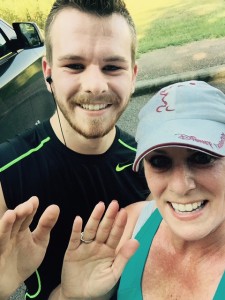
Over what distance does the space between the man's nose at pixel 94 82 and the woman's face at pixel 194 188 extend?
1.84 ft

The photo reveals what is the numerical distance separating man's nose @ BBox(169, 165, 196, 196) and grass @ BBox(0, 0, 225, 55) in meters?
6.80

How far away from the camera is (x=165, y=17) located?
10.3 metres

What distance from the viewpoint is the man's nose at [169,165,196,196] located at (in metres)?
1.51

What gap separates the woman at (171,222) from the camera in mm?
1491

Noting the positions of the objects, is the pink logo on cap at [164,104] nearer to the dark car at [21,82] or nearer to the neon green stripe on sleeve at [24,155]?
the neon green stripe on sleeve at [24,155]

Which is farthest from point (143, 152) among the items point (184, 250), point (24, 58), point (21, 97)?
point (24, 58)

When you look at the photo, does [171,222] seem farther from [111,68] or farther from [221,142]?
[111,68]

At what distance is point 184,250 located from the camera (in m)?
1.77

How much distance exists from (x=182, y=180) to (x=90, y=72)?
0.79m

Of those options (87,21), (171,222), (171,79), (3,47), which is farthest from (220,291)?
(171,79)

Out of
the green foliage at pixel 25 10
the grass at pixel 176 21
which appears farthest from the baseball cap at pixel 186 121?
the green foliage at pixel 25 10

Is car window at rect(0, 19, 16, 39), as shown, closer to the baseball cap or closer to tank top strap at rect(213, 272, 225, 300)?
the baseball cap

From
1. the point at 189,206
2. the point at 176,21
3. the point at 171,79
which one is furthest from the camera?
the point at 176,21

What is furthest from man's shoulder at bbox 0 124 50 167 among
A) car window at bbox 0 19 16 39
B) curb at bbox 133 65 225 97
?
curb at bbox 133 65 225 97
